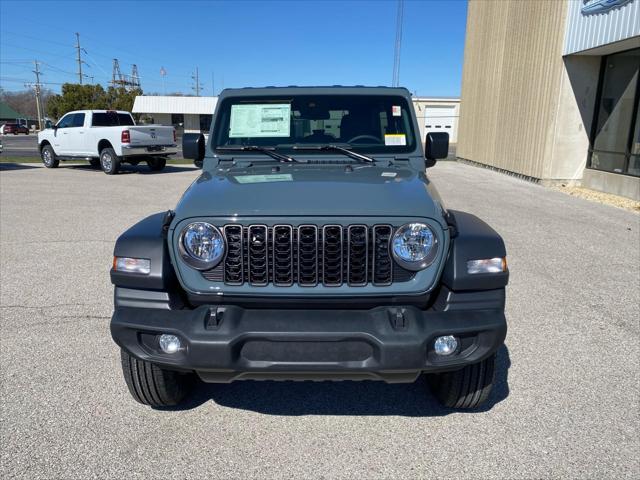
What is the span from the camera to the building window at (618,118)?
12570 millimetres

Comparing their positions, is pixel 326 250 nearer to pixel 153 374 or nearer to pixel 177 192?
pixel 153 374

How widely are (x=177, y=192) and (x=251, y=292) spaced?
11.0 m

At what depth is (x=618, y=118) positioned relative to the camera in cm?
1341

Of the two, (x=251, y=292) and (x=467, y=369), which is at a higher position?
(x=251, y=292)

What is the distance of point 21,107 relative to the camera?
5295 inches

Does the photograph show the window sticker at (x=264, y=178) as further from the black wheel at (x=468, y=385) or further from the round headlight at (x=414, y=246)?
the black wheel at (x=468, y=385)

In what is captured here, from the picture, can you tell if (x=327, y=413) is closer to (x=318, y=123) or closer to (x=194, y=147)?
(x=318, y=123)

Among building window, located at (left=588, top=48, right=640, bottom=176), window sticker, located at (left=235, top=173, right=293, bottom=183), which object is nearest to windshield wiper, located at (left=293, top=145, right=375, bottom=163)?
window sticker, located at (left=235, top=173, right=293, bottom=183)

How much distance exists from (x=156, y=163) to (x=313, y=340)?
1724 cm

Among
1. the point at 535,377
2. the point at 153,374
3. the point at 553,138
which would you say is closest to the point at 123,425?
the point at 153,374

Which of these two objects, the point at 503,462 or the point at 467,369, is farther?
the point at 467,369

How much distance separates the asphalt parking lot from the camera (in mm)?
2701

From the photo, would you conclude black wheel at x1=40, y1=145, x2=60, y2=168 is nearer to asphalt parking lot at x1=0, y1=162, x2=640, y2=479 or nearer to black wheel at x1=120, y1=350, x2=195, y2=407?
asphalt parking lot at x1=0, y1=162, x2=640, y2=479

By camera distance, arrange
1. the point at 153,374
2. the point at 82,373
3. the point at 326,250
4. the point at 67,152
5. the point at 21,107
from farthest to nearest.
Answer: the point at 21,107, the point at 67,152, the point at 82,373, the point at 153,374, the point at 326,250
